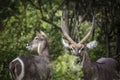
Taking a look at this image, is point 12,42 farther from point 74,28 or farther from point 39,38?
point 74,28

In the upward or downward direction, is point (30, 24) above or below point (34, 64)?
above

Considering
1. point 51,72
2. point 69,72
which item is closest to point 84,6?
point 51,72

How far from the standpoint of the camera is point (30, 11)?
1305 centimetres

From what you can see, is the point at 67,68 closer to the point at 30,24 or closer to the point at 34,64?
the point at 34,64

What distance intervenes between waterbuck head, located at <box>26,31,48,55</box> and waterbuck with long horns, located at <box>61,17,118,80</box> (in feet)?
2.77

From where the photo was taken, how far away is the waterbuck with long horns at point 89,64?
9.88 metres

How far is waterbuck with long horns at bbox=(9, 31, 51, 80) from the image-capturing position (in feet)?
32.0

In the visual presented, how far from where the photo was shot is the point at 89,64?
10227 millimetres

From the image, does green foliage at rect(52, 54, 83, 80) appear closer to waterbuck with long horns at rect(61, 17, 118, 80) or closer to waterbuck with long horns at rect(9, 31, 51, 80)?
waterbuck with long horns at rect(61, 17, 118, 80)

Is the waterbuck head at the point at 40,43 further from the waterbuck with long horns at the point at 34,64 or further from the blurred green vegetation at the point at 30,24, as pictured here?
the blurred green vegetation at the point at 30,24

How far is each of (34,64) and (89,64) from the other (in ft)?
4.16

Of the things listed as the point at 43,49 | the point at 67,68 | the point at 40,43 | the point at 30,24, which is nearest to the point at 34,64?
the point at 43,49

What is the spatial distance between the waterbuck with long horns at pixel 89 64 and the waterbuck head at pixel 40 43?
0.85m

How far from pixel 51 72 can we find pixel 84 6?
233 centimetres
